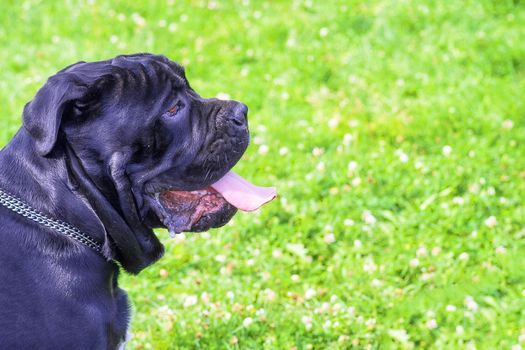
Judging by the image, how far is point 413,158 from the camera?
5.34 meters

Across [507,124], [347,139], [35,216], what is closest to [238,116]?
[35,216]

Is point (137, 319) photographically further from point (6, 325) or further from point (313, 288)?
point (6, 325)

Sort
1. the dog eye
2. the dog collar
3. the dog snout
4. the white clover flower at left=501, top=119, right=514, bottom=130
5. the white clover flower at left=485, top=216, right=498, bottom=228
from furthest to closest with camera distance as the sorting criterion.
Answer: the white clover flower at left=501, top=119, right=514, bottom=130 → the white clover flower at left=485, top=216, right=498, bottom=228 → the dog snout → the dog eye → the dog collar

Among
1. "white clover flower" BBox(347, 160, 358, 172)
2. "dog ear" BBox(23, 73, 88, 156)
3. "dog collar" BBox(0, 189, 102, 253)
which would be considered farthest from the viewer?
"white clover flower" BBox(347, 160, 358, 172)

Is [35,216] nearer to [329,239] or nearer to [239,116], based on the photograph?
[239,116]

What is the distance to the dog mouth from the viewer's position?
3.33 metres

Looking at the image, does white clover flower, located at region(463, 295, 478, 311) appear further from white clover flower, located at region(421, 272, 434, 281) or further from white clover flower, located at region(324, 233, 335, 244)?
white clover flower, located at region(324, 233, 335, 244)

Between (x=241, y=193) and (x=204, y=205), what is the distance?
19 cm

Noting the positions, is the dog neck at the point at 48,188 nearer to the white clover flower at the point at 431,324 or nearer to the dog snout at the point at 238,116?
the dog snout at the point at 238,116

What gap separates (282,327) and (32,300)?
1.60m

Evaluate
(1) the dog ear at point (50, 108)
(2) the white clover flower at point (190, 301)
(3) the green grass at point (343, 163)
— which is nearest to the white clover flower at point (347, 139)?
(3) the green grass at point (343, 163)

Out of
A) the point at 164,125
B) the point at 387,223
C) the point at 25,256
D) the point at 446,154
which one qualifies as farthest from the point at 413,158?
the point at 25,256

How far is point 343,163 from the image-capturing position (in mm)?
5359

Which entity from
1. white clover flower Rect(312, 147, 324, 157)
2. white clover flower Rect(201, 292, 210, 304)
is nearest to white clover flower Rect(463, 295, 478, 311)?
white clover flower Rect(201, 292, 210, 304)
